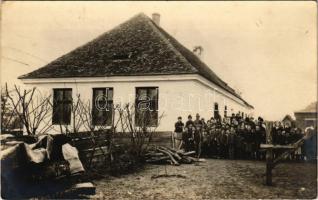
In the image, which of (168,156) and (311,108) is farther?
(168,156)

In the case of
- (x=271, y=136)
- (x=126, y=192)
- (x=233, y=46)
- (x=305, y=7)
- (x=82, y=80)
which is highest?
(x=305, y=7)

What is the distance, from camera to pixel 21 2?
538cm

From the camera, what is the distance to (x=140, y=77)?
6.34 meters

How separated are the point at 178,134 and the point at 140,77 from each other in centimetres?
130

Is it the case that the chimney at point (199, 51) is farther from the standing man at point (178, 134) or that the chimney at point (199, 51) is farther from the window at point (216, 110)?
the standing man at point (178, 134)

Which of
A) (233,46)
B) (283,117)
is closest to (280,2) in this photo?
(233,46)

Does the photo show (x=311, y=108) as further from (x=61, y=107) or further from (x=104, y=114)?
(x=61, y=107)

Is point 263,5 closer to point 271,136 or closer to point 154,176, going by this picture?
point 271,136

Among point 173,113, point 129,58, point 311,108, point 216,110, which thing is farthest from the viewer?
point 129,58

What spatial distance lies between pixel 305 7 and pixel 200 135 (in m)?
2.55

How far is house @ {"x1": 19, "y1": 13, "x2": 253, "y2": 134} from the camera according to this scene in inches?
221

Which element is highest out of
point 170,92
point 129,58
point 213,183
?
point 129,58

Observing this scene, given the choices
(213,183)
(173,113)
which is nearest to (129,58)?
(173,113)

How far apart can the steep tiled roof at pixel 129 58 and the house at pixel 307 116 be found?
1674 millimetres
